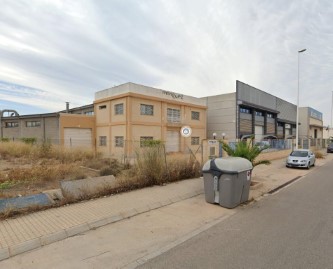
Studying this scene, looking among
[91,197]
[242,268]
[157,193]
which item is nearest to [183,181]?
[157,193]

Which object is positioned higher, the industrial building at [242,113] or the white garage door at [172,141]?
the industrial building at [242,113]

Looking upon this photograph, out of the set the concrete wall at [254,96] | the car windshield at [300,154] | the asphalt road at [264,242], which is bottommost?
the asphalt road at [264,242]

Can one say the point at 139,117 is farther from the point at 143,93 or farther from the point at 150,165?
the point at 150,165

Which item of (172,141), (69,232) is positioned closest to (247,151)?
(69,232)

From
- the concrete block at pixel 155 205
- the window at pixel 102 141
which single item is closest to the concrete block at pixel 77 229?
the concrete block at pixel 155 205

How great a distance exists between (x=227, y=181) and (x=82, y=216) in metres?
4.12

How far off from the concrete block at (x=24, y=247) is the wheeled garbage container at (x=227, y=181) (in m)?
4.90

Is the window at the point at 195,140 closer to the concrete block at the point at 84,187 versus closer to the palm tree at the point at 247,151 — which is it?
the palm tree at the point at 247,151

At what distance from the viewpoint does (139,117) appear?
26703mm

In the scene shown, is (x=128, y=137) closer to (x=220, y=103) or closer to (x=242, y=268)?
(x=220, y=103)

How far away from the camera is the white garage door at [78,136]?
2893cm

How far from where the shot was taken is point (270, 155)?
79.5 feet

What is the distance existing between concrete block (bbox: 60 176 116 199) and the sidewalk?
45cm

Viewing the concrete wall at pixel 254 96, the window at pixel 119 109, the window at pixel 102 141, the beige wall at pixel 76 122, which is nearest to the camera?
the window at pixel 119 109
